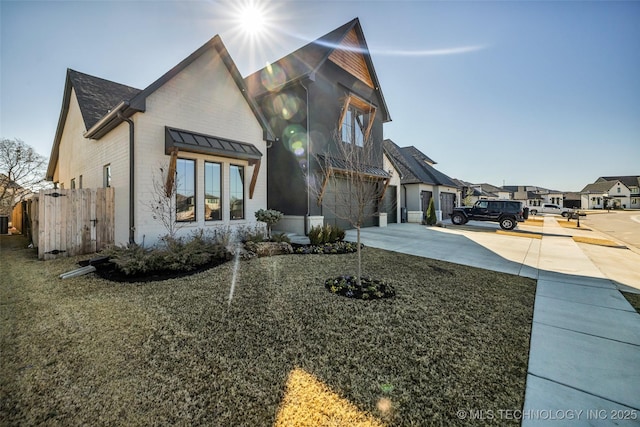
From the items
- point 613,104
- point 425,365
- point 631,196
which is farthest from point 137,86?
point 631,196

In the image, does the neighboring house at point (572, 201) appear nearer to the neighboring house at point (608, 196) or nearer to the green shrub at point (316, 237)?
the neighboring house at point (608, 196)

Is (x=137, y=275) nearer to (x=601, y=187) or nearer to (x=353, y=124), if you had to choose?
(x=353, y=124)

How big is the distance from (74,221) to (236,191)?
512cm

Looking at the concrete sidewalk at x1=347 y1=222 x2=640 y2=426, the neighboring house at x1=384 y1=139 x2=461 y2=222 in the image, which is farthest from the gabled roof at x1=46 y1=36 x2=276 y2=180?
the neighboring house at x1=384 y1=139 x2=461 y2=222

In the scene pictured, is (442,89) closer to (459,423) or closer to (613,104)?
(613,104)

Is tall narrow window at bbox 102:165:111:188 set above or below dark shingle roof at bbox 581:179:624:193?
below

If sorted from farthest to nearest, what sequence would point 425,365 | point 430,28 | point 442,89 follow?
point 442,89, point 430,28, point 425,365

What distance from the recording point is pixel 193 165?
8266 mm

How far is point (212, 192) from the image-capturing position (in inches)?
346

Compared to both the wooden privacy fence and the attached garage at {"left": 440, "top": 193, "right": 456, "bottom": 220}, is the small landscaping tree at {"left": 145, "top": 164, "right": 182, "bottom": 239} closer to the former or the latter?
the wooden privacy fence

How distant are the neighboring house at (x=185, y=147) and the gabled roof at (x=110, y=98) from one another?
0.11 feet

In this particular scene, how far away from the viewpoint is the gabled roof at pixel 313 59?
11.3 meters

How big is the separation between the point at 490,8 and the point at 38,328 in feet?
47.2

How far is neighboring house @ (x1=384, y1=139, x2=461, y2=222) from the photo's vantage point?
19.9 meters
